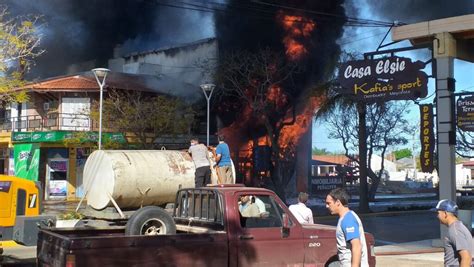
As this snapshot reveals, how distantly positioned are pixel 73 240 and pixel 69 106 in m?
26.7

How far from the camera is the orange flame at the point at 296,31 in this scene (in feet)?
98.2

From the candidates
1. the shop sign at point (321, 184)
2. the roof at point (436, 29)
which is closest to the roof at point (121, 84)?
the shop sign at point (321, 184)

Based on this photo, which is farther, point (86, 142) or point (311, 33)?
point (311, 33)

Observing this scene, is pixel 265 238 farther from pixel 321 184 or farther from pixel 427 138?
pixel 321 184

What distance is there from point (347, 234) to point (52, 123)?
28889 millimetres

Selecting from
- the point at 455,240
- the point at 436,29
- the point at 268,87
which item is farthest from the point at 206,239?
the point at 268,87

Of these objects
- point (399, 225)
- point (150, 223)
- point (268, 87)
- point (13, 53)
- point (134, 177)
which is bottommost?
point (399, 225)

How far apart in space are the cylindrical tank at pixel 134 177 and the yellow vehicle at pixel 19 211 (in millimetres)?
1058

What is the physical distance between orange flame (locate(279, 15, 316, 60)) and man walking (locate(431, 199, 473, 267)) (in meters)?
25.6

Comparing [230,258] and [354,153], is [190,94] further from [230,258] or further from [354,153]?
[230,258]

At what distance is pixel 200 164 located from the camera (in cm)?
980

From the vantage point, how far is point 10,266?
9.99 metres

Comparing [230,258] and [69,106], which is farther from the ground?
[69,106]

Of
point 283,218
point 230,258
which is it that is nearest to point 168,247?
point 230,258
